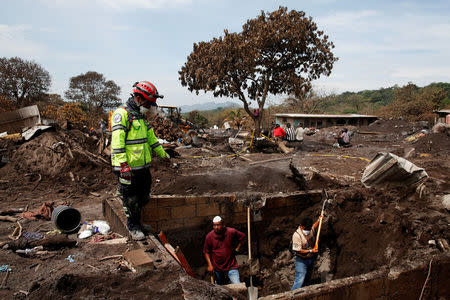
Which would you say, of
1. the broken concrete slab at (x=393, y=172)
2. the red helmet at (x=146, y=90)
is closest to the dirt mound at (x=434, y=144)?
the broken concrete slab at (x=393, y=172)

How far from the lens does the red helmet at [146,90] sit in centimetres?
343

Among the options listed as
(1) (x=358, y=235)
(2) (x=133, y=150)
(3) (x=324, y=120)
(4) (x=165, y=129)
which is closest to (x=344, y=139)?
(4) (x=165, y=129)

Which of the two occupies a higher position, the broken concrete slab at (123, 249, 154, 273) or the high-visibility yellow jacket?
the high-visibility yellow jacket

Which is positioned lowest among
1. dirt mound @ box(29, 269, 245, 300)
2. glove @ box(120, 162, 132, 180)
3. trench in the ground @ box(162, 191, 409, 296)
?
trench in the ground @ box(162, 191, 409, 296)

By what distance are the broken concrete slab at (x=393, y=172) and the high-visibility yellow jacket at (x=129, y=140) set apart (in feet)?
15.4

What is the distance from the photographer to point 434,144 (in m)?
12.9

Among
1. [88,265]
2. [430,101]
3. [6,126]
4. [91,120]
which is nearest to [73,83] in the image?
[91,120]

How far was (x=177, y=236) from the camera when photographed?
522cm

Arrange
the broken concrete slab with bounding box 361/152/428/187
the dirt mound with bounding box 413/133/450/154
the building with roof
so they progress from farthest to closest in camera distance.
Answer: the building with roof, the dirt mound with bounding box 413/133/450/154, the broken concrete slab with bounding box 361/152/428/187

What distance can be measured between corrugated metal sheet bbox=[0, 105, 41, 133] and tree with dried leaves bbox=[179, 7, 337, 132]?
7.92 metres

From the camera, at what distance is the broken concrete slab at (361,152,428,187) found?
17.8 feet

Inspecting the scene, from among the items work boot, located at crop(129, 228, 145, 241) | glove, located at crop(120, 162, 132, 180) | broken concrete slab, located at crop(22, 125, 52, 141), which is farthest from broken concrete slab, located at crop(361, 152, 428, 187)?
broken concrete slab, located at crop(22, 125, 52, 141)

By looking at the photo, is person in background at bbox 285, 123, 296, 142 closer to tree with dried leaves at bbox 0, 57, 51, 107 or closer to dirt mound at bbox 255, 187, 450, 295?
dirt mound at bbox 255, 187, 450, 295

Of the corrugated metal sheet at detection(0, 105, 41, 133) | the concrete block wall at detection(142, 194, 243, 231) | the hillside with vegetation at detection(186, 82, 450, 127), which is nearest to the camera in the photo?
the concrete block wall at detection(142, 194, 243, 231)
